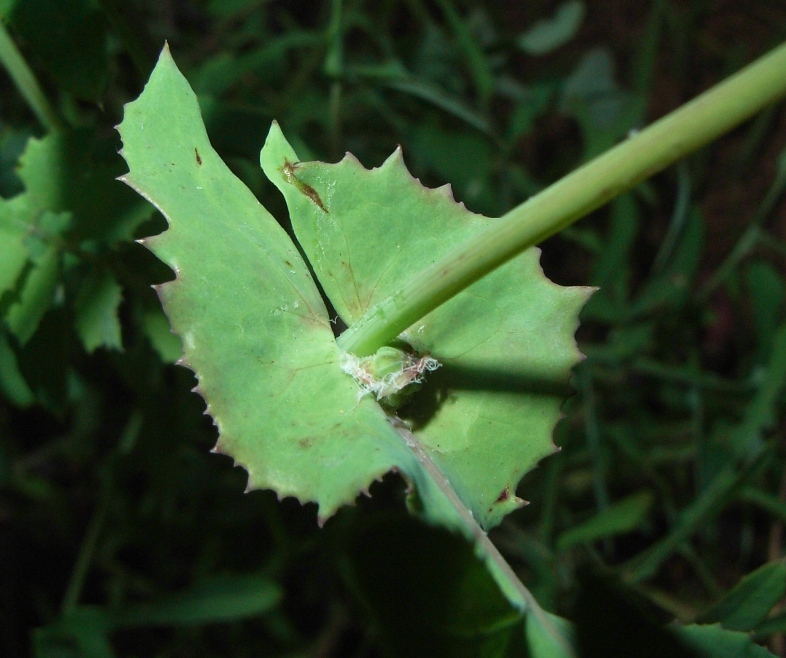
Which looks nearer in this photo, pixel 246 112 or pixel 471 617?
pixel 471 617

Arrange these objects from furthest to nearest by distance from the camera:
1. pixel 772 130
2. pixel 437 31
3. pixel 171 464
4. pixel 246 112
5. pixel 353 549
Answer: pixel 772 130 < pixel 437 31 < pixel 171 464 < pixel 246 112 < pixel 353 549

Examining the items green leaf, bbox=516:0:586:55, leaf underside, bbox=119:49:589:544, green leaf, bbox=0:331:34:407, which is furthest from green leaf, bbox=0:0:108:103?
green leaf, bbox=516:0:586:55

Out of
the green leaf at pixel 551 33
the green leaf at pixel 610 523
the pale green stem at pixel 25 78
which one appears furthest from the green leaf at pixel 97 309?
the green leaf at pixel 551 33

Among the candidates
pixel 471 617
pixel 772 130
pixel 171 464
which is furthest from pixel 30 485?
pixel 772 130

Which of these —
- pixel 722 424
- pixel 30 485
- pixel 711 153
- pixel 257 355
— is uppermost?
pixel 711 153

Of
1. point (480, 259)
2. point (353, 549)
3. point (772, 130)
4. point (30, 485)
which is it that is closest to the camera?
point (353, 549)

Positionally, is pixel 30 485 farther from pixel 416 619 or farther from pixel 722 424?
pixel 722 424

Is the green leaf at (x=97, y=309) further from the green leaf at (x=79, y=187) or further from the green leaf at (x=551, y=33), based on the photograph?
the green leaf at (x=551, y=33)
